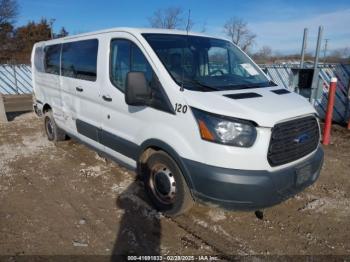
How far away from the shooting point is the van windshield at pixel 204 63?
3666 mm

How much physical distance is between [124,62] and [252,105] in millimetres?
1889

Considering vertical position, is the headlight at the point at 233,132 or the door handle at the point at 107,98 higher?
the door handle at the point at 107,98

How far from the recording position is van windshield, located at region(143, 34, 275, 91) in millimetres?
3666

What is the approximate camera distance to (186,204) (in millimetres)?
3584

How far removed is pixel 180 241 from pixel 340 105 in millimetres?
8672

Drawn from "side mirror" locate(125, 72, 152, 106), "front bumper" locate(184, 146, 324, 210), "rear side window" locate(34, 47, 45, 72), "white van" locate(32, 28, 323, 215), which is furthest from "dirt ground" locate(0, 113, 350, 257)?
"rear side window" locate(34, 47, 45, 72)

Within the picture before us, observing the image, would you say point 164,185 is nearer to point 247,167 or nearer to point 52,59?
point 247,167

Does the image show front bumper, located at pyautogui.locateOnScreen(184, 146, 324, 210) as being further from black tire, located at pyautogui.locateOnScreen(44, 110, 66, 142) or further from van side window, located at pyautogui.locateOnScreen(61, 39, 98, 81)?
black tire, located at pyautogui.locateOnScreen(44, 110, 66, 142)

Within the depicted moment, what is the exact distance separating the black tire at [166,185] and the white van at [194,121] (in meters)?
0.01

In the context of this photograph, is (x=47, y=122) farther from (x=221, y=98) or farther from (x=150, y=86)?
(x=221, y=98)

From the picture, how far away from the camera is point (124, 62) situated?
13.7 feet

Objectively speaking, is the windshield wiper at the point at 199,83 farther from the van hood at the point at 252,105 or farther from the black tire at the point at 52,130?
the black tire at the point at 52,130

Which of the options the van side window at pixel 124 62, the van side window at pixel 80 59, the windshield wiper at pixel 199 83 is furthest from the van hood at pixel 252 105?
the van side window at pixel 80 59

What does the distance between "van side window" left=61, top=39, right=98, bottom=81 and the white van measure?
0.11 feet
